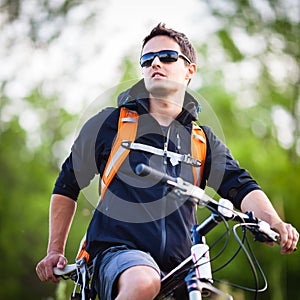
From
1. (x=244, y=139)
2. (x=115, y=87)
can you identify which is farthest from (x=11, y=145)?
(x=115, y=87)

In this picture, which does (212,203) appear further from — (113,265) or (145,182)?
(145,182)

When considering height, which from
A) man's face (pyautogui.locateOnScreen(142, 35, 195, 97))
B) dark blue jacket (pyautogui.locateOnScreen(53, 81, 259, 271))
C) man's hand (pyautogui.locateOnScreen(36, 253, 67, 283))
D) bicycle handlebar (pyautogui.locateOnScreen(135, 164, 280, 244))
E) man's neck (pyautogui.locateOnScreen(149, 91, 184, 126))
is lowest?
bicycle handlebar (pyautogui.locateOnScreen(135, 164, 280, 244))

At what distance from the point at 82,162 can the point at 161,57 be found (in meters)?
0.73

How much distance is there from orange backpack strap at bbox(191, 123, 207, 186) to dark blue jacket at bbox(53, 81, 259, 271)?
0.03m

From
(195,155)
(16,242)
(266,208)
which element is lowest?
(266,208)

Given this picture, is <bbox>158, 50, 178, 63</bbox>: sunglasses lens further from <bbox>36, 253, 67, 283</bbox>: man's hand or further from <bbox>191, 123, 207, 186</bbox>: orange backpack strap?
<bbox>36, 253, 67, 283</bbox>: man's hand

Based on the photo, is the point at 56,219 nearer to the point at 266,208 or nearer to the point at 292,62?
the point at 266,208

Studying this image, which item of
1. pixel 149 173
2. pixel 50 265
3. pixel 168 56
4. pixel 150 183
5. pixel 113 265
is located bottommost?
pixel 113 265

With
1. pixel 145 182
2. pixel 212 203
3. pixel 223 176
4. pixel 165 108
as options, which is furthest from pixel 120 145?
pixel 212 203

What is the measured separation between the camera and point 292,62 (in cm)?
2269

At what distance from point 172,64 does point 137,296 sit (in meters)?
1.39

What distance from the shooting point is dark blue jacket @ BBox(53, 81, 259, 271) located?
4.00 metres

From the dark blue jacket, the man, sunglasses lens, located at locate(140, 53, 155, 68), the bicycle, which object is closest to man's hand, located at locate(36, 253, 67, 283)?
the man

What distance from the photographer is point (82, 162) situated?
4348mm
